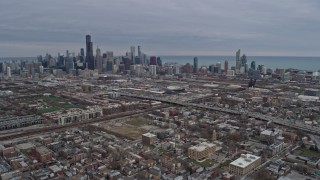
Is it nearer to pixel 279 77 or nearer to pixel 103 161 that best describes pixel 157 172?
pixel 103 161

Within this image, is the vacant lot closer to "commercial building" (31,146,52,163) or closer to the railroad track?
the railroad track

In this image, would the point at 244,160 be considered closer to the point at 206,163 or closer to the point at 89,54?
the point at 206,163

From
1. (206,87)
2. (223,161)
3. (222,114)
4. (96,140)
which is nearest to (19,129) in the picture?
(96,140)

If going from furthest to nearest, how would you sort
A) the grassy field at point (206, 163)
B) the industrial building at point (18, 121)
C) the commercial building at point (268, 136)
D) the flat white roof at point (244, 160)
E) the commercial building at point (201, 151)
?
the industrial building at point (18, 121)
the commercial building at point (268, 136)
the commercial building at point (201, 151)
the grassy field at point (206, 163)
the flat white roof at point (244, 160)

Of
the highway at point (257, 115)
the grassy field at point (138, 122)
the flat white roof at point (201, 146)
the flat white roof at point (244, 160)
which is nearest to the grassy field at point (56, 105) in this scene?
the grassy field at point (138, 122)

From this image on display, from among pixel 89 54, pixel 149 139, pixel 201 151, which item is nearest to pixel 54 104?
pixel 149 139

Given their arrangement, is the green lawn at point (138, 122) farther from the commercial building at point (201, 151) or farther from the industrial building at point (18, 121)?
the commercial building at point (201, 151)

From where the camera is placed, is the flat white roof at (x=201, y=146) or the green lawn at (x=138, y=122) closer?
the flat white roof at (x=201, y=146)

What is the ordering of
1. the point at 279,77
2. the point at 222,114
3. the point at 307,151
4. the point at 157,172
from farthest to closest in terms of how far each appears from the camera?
the point at 279,77
the point at 222,114
the point at 307,151
the point at 157,172
